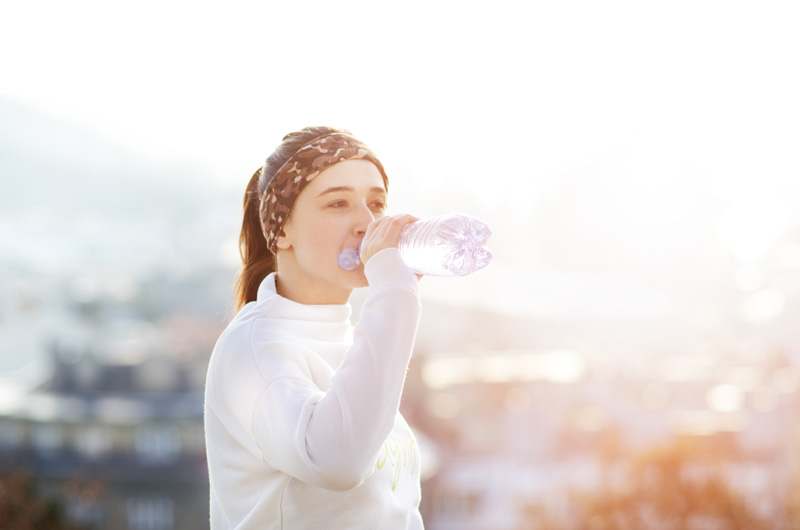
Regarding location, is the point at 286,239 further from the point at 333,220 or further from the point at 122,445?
the point at 122,445

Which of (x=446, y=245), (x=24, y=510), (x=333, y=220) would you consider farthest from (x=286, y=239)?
(x=24, y=510)

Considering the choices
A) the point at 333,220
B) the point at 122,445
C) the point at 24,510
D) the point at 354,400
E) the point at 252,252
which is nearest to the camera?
the point at 354,400

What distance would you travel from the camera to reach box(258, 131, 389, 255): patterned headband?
0.83 meters

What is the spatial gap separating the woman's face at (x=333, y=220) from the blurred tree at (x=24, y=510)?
789 centimetres

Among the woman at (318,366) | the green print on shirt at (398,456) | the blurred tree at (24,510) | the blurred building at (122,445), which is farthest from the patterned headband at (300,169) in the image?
the blurred building at (122,445)

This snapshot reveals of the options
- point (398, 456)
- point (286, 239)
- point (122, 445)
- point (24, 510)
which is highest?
point (286, 239)

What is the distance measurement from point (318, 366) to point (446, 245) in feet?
0.42

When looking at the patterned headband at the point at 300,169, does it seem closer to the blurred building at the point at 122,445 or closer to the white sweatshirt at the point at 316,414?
the white sweatshirt at the point at 316,414

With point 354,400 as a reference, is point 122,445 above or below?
below

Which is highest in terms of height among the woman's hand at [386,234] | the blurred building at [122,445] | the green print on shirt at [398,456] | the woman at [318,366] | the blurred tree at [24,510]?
the woman's hand at [386,234]

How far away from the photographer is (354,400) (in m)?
0.71

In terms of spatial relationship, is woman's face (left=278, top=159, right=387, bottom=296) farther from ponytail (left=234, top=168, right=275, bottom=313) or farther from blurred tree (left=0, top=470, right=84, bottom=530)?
blurred tree (left=0, top=470, right=84, bottom=530)

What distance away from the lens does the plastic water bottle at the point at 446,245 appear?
0.75 meters

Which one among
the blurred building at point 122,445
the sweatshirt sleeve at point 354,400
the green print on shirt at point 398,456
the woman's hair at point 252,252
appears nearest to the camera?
the sweatshirt sleeve at point 354,400
